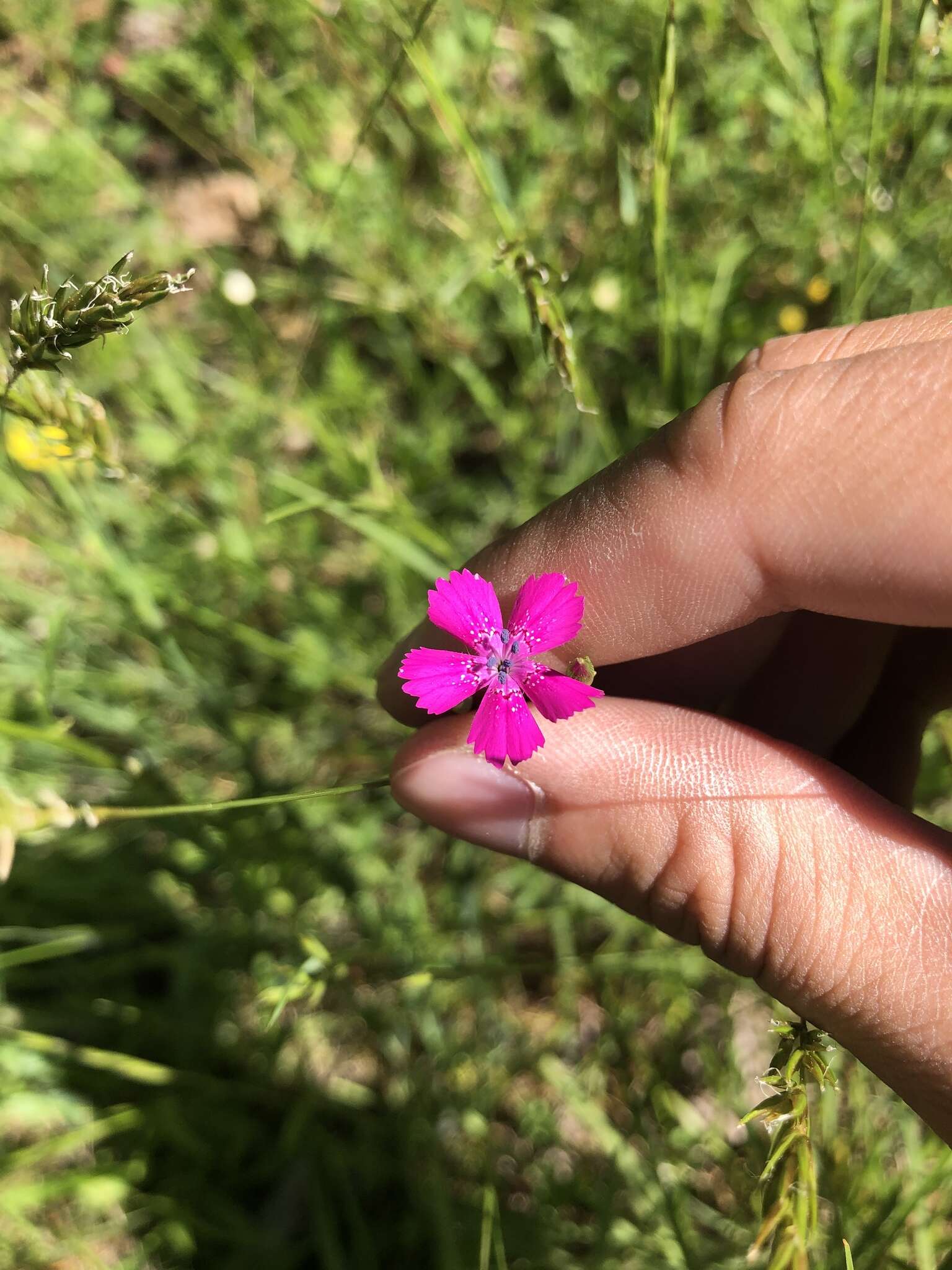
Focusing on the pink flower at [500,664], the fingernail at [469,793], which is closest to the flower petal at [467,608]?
the pink flower at [500,664]

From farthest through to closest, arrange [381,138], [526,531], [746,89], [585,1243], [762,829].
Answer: [381,138] < [746,89] < [585,1243] < [526,531] < [762,829]

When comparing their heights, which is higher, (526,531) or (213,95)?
(213,95)

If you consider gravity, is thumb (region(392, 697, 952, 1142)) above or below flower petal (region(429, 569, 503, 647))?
below

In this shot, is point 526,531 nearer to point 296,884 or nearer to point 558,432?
point 558,432

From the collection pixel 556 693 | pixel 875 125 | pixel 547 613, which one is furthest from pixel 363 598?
pixel 875 125

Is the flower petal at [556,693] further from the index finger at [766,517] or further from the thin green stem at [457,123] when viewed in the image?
the thin green stem at [457,123]

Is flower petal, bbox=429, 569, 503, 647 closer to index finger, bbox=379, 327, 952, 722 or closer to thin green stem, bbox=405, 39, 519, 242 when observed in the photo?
index finger, bbox=379, 327, 952, 722

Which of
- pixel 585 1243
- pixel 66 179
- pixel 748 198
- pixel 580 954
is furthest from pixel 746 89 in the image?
pixel 585 1243

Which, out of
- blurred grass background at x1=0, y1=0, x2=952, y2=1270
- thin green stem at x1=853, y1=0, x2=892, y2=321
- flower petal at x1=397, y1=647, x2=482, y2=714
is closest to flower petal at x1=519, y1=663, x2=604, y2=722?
flower petal at x1=397, y1=647, x2=482, y2=714
